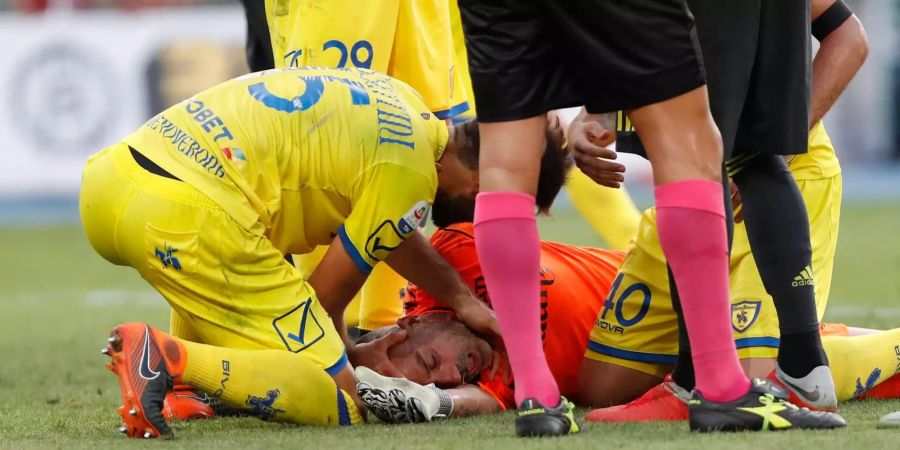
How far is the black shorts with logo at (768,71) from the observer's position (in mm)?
3141

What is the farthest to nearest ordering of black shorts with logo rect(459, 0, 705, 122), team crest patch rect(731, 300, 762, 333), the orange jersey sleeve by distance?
the orange jersey sleeve < team crest patch rect(731, 300, 762, 333) < black shorts with logo rect(459, 0, 705, 122)

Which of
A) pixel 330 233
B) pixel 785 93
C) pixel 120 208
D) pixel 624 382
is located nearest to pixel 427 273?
pixel 330 233

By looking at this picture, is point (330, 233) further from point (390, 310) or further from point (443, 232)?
point (390, 310)

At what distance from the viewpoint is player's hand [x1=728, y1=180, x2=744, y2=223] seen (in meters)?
3.46

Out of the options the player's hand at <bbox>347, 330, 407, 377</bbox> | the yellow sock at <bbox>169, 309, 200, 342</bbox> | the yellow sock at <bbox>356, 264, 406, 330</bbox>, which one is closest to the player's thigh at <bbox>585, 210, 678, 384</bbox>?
the player's hand at <bbox>347, 330, 407, 377</bbox>

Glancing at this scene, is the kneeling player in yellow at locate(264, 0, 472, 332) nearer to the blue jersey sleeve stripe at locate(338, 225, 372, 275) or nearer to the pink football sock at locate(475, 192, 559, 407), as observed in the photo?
the blue jersey sleeve stripe at locate(338, 225, 372, 275)

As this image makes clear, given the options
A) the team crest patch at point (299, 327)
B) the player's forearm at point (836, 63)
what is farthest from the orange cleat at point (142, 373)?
the player's forearm at point (836, 63)

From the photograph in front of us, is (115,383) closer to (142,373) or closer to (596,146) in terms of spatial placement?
(142,373)

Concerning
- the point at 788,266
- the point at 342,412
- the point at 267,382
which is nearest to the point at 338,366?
the point at 342,412

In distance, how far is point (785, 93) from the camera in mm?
3260

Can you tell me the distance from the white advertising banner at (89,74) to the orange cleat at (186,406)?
7987 mm

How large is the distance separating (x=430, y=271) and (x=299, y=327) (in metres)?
0.50

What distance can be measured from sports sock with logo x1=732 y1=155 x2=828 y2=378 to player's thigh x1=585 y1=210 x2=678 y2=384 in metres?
0.49

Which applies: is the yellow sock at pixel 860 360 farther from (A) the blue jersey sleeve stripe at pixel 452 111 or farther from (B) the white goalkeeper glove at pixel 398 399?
(A) the blue jersey sleeve stripe at pixel 452 111
